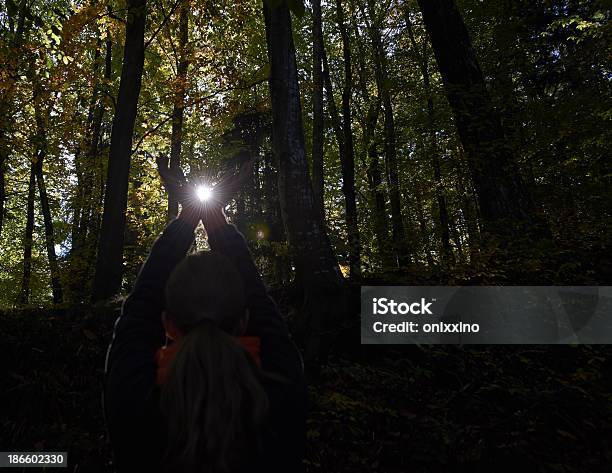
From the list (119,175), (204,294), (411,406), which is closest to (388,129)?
(119,175)

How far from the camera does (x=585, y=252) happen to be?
7.48 m

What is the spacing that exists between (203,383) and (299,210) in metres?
5.42

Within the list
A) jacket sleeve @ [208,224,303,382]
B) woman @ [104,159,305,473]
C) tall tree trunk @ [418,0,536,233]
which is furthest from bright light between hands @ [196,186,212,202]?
tall tree trunk @ [418,0,536,233]

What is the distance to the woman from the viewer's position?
1.42 meters

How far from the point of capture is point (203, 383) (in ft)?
4.59

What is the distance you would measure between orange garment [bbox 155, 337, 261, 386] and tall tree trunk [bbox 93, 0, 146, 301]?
8937mm

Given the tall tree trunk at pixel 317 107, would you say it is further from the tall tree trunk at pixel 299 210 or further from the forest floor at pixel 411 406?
the forest floor at pixel 411 406

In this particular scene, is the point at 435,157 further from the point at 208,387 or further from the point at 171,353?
the point at 208,387

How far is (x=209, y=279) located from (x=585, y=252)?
784 cm

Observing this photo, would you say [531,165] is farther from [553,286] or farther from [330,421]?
[330,421]

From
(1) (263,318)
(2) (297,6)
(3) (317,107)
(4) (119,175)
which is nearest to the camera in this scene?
(1) (263,318)

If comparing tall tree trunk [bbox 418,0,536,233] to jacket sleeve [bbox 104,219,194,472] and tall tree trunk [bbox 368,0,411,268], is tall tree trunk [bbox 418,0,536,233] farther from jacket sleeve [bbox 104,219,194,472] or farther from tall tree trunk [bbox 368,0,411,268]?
tall tree trunk [bbox 368,0,411,268]

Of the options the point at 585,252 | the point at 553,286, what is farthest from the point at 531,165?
the point at 553,286

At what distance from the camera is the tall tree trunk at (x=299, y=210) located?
6.40m
